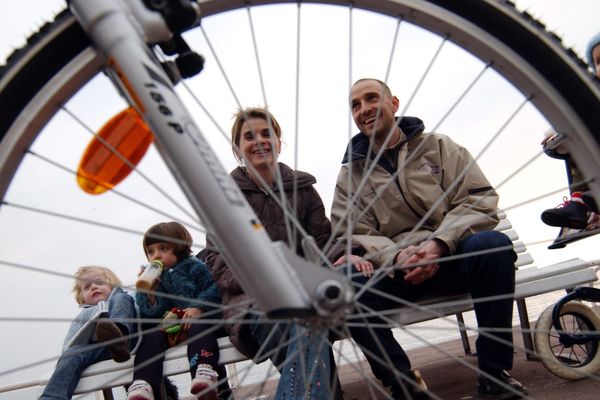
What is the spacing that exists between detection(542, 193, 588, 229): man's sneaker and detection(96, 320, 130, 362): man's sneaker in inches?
56.6

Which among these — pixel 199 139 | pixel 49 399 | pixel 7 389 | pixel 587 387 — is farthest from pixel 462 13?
pixel 7 389

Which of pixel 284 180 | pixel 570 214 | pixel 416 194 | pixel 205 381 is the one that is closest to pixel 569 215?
pixel 570 214

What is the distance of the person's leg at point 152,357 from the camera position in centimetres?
233

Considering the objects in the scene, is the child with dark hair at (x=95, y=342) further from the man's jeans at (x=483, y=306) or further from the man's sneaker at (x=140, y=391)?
the man's jeans at (x=483, y=306)

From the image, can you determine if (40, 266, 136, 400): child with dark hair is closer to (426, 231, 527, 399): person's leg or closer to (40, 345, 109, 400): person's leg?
(40, 345, 109, 400): person's leg

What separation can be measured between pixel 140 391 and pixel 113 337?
22 centimetres

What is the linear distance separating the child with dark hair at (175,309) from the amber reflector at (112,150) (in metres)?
0.99

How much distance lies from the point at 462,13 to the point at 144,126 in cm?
72

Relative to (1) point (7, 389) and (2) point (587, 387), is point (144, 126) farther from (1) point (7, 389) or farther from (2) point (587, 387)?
(1) point (7, 389)

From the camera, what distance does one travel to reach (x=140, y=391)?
2.23 meters

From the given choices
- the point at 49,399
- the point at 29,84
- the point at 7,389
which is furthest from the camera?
the point at 7,389

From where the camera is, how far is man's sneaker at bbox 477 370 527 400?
2.10 metres

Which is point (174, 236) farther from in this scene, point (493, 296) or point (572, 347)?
point (572, 347)

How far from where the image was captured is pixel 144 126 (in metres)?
1.30
